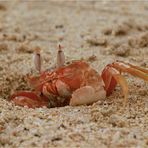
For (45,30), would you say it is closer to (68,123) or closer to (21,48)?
(21,48)

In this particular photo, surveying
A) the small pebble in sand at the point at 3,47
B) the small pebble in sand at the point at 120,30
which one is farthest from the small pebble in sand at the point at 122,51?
the small pebble in sand at the point at 3,47

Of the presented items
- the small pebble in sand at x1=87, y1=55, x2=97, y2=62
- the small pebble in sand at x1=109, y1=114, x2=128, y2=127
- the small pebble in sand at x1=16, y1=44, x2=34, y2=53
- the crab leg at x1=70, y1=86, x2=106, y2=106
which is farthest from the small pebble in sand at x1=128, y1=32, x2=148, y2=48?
the small pebble in sand at x1=109, y1=114, x2=128, y2=127

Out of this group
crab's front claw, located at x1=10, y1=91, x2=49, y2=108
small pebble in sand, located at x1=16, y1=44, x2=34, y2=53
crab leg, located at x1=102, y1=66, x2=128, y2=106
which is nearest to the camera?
crab leg, located at x1=102, y1=66, x2=128, y2=106

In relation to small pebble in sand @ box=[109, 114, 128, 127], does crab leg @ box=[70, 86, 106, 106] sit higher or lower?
higher

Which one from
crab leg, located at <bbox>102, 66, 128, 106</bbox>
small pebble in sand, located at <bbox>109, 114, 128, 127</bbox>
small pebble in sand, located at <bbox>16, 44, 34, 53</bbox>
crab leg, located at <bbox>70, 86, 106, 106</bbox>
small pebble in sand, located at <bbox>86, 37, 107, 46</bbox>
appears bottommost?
small pebble in sand, located at <bbox>109, 114, 128, 127</bbox>

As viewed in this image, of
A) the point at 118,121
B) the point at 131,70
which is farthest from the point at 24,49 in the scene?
the point at 118,121

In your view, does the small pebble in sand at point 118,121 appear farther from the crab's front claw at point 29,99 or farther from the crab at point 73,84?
the crab's front claw at point 29,99

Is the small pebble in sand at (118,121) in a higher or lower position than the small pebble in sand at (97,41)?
lower

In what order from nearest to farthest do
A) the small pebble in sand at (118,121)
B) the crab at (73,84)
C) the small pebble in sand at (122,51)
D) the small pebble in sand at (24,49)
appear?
the small pebble in sand at (118,121) < the crab at (73,84) < the small pebble in sand at (122,51) < the small pebble in sand at (24,49)

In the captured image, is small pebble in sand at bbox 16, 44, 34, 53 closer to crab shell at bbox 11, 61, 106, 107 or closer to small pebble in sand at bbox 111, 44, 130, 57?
small pebble in sand at bbox 111, 44, 130, 57
